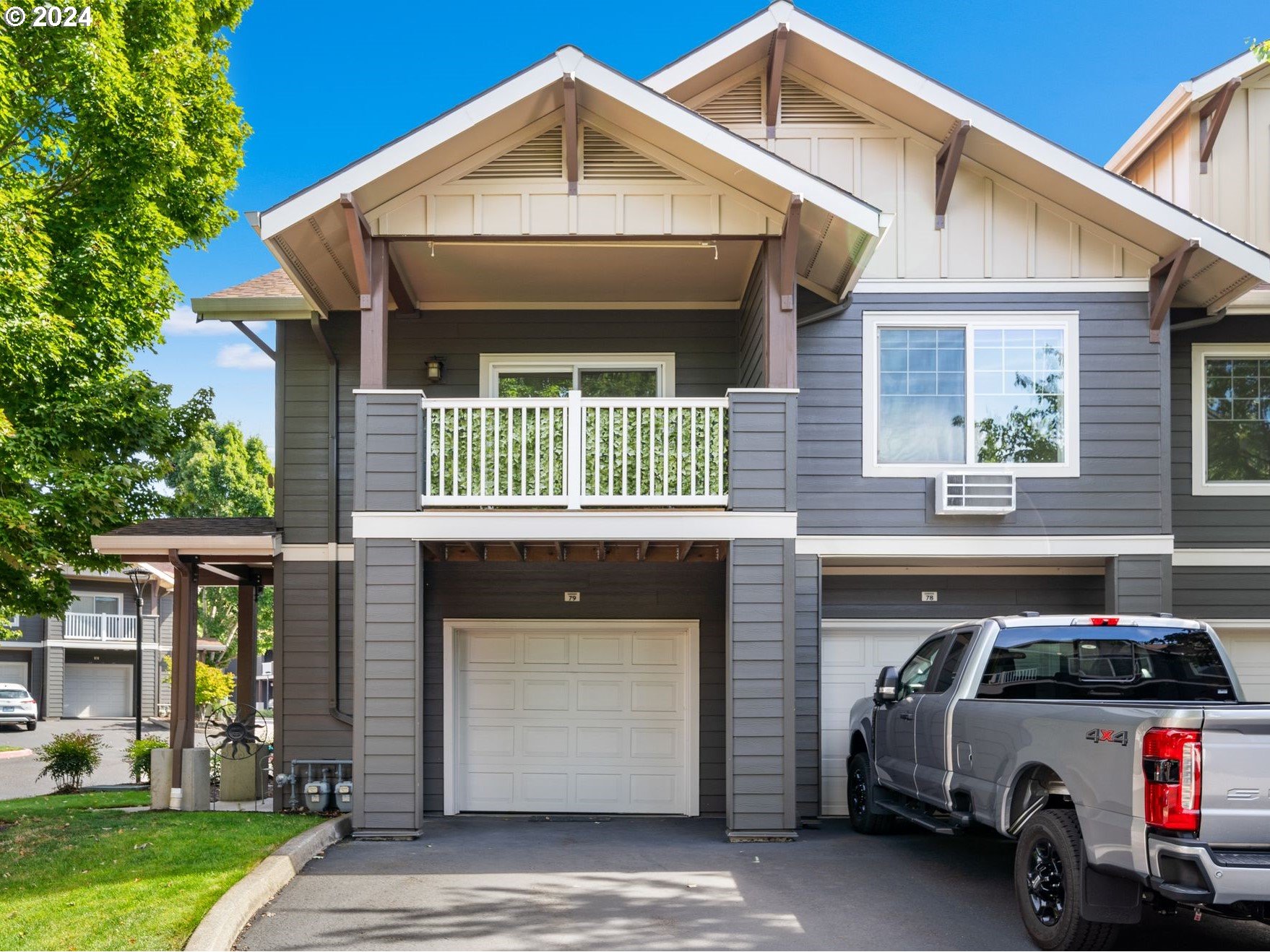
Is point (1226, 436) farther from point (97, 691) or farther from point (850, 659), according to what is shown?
point (97, 691)

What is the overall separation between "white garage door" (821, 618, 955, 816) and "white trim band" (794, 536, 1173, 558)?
0.92 m

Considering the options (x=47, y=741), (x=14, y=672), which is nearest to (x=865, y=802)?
(x=47, y=741)

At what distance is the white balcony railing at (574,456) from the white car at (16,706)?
105 feet

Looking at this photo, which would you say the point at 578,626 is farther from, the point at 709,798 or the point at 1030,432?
the point at 1030,432

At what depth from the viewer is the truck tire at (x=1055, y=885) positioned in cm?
610

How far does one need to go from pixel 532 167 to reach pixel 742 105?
2914mm

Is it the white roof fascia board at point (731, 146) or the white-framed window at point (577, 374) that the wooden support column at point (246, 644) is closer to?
the white-framed window at point (577, 374)

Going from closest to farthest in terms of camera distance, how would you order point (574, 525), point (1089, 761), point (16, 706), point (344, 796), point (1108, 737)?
point (1108, 737), point (1089, 761), point (574, 525), point (344, 796), point (16, 706)

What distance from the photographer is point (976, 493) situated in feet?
37.8

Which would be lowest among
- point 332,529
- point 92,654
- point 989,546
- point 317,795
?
point 92,654

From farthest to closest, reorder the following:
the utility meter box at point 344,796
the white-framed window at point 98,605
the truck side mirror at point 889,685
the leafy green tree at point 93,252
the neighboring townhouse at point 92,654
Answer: the white-framed window at point 98,605 → the neighboring townhouse at point 92,654 → the leafy green tree at point 93,252 → the utility meter box at point 344,796 → the truck side mirror at point 889,685

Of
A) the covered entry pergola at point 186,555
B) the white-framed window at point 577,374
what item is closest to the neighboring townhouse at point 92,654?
the covered entry pergola at point 186,555
